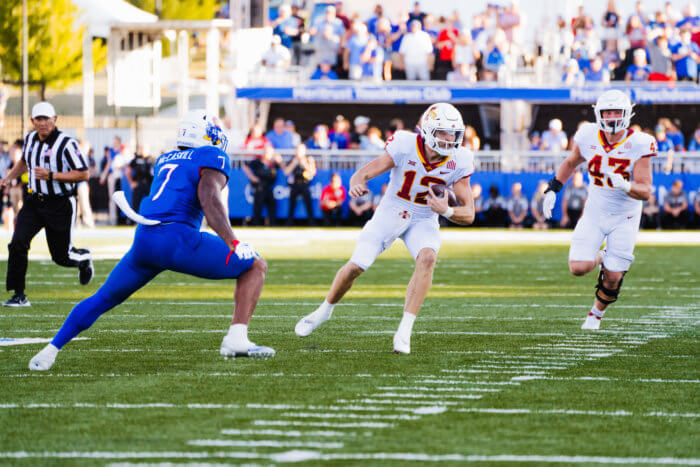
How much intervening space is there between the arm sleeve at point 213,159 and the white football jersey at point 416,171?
1.45 m

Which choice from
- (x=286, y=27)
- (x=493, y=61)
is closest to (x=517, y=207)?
(x=493, y=61)

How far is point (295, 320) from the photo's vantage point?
10.4m

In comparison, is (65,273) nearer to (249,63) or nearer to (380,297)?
(380,297)

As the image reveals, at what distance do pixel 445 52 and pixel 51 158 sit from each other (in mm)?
17308

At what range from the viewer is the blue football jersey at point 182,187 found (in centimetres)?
750

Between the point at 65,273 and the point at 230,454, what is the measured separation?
1027 cm

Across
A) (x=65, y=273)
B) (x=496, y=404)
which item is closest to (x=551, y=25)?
(x=65, y=273)

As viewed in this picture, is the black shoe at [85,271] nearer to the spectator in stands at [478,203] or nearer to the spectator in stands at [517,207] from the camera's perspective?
the spectator in stands at [478,203]

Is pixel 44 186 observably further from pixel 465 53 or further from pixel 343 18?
pixel 343 18

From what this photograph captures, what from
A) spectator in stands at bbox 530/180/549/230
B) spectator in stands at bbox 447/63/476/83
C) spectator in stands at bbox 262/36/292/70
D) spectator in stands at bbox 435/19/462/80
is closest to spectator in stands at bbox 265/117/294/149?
spectator in stands at bbox 262/36/292/70

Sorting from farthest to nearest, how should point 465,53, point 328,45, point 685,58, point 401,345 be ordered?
point 328,45
point 465,53
point 685,58
point 401,345

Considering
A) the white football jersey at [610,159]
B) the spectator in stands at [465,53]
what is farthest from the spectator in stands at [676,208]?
the white football jersey at [610,159]

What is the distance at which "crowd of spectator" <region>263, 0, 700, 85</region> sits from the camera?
27.2m

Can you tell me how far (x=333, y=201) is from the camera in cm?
2517
